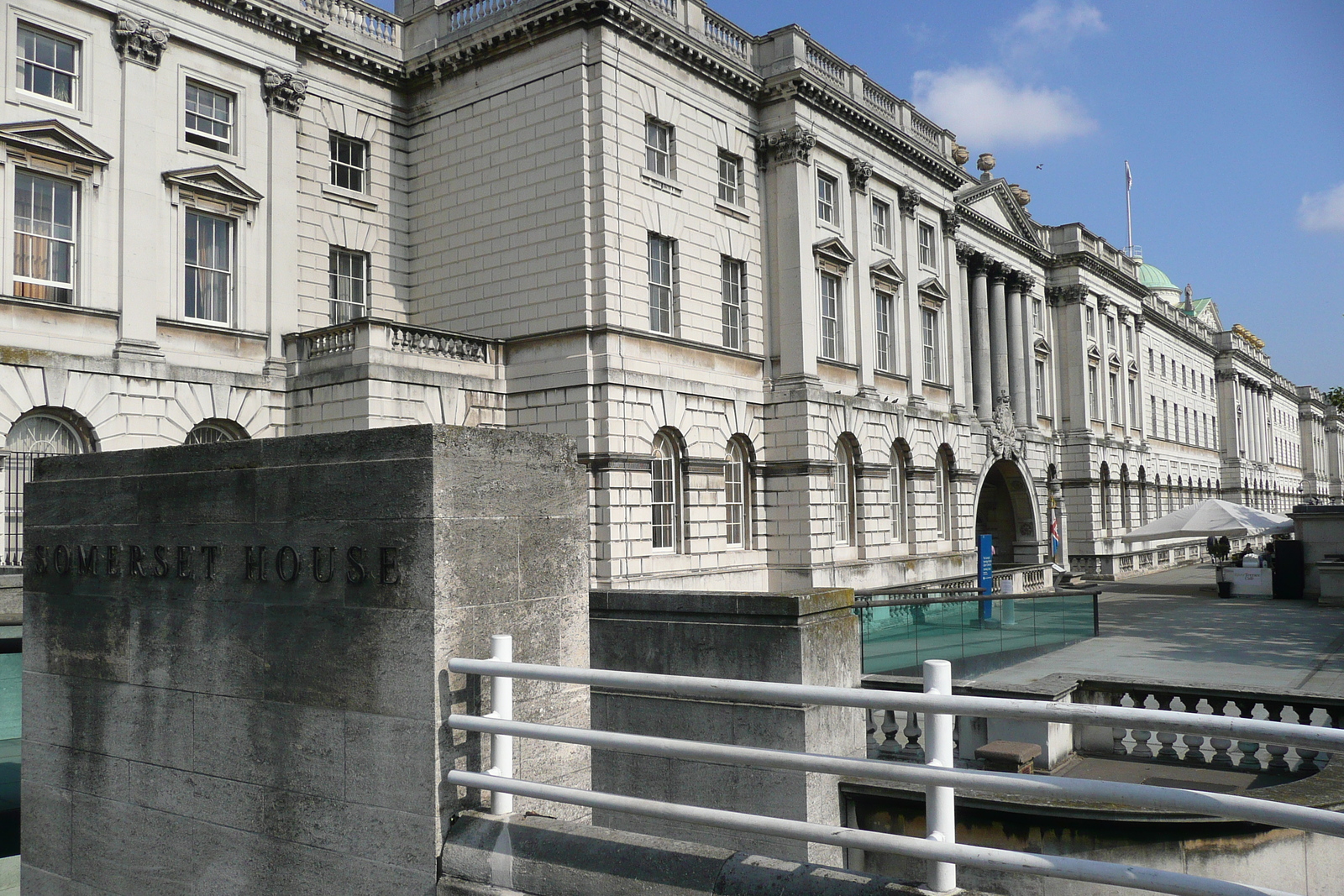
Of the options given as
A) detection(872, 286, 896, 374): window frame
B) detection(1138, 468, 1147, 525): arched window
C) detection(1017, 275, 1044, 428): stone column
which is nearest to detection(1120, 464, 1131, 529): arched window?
detection(1138, 468, 1147, 525): arched window

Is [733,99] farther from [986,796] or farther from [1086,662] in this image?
[986,796]

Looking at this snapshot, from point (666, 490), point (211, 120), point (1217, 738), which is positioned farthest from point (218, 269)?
point (1217, 738)

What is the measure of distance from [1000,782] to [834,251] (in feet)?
95.1

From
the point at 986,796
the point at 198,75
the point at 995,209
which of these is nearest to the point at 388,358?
the point at 198,75

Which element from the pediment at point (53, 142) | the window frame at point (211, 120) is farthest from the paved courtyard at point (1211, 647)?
the window frame at point (211, 120)

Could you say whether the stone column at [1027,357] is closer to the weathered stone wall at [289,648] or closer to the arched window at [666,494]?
the arched window at [666,494]

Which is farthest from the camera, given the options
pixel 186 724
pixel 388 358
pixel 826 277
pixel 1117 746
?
pixel 826 277

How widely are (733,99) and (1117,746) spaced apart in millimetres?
22899

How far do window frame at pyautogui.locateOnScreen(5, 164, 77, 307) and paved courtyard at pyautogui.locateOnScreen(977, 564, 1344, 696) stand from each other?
1934cm

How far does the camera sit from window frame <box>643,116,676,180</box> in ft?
86.2

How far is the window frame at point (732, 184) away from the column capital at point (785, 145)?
0.82 meters

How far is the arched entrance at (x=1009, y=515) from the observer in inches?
1868

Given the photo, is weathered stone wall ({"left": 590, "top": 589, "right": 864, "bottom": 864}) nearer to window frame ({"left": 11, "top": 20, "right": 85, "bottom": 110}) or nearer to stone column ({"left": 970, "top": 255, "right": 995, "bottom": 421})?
window frame ({"left": 11, "top": 20, "right": 85, "bottom": 110})

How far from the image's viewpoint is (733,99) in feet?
96.0
